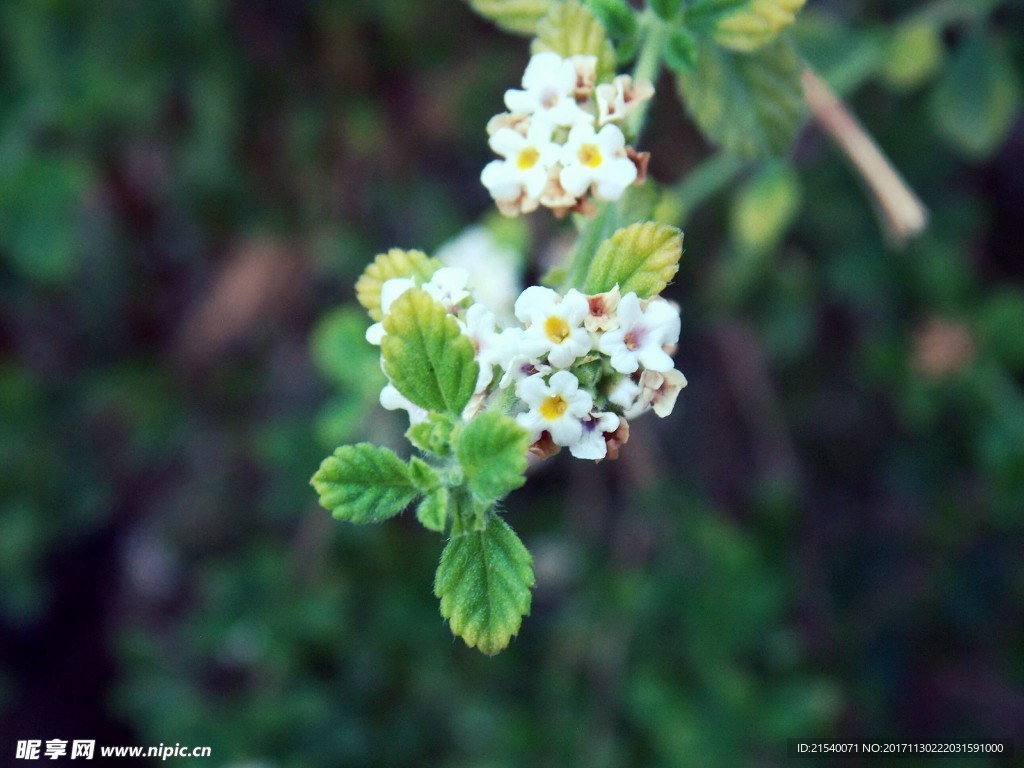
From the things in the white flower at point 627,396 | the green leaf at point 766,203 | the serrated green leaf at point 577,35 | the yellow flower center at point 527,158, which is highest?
the green leaf at point 766,203

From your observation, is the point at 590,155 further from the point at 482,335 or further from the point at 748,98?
the point at 748,98

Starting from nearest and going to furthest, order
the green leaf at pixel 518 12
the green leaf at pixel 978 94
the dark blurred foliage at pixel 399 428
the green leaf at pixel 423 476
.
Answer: the green leaf at pixel 423 476
the green leaf at pixel 518 12
the green leaf at pixel 978 94
the dark blurred foliage at pixel 399 428

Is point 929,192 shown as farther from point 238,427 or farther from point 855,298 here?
point 238,427

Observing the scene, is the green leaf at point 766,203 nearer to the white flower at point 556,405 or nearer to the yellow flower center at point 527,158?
the yellow flower center at point 527,158

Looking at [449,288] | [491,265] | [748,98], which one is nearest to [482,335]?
[449,288]

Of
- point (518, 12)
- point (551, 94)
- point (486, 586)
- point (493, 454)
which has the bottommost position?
point (486, 586)

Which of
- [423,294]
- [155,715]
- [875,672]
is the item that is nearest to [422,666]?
[155,715]

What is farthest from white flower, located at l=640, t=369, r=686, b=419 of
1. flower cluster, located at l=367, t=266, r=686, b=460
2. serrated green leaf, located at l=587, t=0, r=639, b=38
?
serrated green leaf, located at l=587, t=0, r=639, b=38

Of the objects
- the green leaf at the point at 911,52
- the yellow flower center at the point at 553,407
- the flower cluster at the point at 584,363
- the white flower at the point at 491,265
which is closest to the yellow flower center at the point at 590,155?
the flower cluster at the point at 584,363
